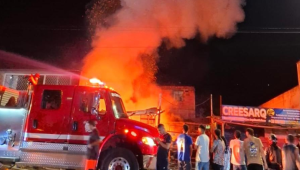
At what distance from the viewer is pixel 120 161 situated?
6238 mm

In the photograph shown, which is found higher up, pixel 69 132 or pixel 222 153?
pixel 69 132

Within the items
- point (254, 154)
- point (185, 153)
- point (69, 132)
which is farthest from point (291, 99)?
point (69, 132)

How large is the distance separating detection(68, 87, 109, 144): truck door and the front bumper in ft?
3.91

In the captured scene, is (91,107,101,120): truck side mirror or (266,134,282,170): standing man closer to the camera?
(91,107,101,120): truck side mirror

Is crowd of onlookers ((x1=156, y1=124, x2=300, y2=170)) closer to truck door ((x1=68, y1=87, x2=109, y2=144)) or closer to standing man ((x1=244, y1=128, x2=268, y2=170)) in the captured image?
standing man ((x1=244, y1=128, x2=268, y2=170))

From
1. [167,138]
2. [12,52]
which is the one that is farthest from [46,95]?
[12,52]

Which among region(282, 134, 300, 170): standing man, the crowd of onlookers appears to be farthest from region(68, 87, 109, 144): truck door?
region(282, 134, 300, 170): standing man

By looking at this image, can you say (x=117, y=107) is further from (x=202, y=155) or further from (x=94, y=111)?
(x=202, y=155)

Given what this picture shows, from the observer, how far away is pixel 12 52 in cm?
1523

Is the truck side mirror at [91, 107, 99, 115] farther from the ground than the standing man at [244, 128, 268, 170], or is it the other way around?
the truck side mirror at [91, 107, 99, 115]

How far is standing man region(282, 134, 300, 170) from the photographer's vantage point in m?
5.52

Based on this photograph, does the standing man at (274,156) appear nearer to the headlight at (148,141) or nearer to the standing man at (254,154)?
the standing man at (254,154)

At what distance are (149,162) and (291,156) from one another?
3.23 m

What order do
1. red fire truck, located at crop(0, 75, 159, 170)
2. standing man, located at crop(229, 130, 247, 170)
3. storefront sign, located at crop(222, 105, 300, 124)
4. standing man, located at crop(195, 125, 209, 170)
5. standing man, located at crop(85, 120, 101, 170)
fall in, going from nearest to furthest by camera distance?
standing man, located at crop(85, 120, 101, 170) < red fire truck, located at crop(0, 75, 159, 170) < standing man, located at crop(195, 125, 209, 170) < standing man, located at crop(229, 130, 247, 170) < storefront sign, located at crop(222, 105, 300, 124)
